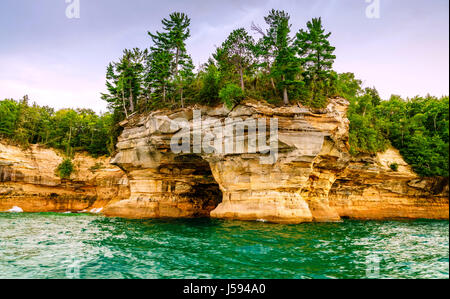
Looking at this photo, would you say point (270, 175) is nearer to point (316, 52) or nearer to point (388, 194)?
point (316, 52)

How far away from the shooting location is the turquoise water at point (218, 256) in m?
6.10

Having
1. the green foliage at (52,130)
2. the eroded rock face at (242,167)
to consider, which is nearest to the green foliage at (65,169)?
the green foliage at (52,130)

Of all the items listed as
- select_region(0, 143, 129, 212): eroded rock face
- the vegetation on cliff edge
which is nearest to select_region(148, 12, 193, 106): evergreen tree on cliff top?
the vegetation on cliff edge

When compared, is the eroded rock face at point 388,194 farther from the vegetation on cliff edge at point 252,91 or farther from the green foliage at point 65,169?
the green foliage at point 65,169

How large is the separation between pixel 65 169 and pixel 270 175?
78.0ft

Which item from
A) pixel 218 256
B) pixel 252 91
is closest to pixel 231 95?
pixel 252 91

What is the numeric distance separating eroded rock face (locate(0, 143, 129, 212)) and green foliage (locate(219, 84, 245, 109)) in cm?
1476

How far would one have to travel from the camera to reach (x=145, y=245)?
916 centimetres

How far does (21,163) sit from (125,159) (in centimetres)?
1412

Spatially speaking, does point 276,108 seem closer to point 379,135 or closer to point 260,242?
Result: point 260,242

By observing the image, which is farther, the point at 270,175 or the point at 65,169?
the point at 65,169

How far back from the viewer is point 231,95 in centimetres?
1714

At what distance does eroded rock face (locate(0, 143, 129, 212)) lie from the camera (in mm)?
25359
